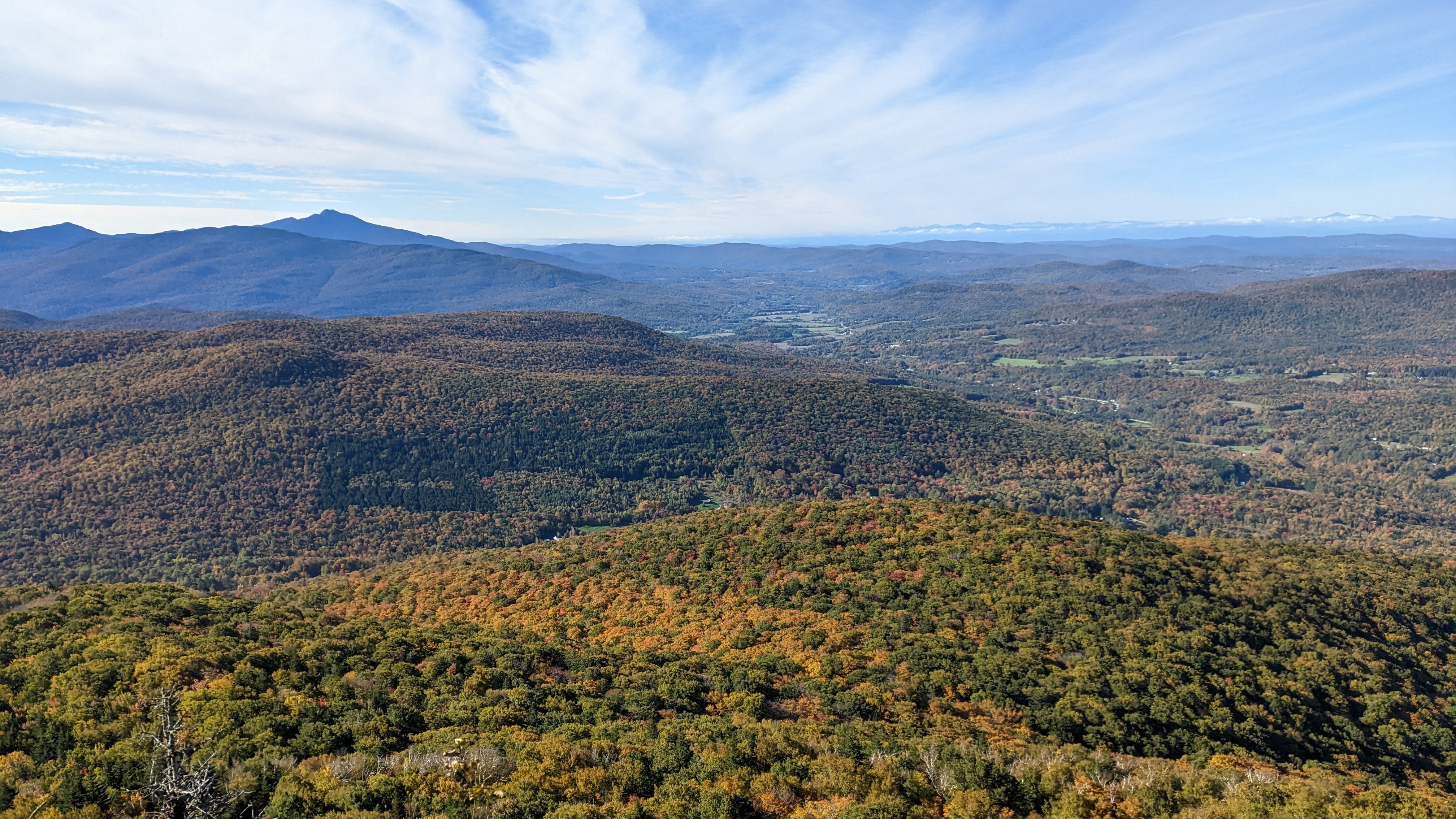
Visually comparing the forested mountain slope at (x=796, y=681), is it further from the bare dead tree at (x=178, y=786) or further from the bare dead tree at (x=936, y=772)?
the bare dead tree at (x=178, y=786)

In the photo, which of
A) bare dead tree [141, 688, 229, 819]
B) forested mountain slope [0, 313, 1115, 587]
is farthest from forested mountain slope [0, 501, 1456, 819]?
forested mountain slope [0, 313, 1115, 587]

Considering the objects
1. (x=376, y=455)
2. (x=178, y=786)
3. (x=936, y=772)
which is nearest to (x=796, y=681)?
(x=936, y=772)

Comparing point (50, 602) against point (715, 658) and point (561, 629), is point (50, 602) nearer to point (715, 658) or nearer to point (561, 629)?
point (561, 629)

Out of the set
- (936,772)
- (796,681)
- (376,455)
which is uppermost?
(936,772)

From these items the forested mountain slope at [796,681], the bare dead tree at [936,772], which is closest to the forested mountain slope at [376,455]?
the forested mountain slope at [796,681]

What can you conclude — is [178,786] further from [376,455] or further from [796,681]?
[376,455]

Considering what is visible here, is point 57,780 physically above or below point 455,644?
above

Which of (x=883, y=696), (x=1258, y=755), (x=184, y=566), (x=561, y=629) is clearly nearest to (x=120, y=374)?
(x=184, y=566)
